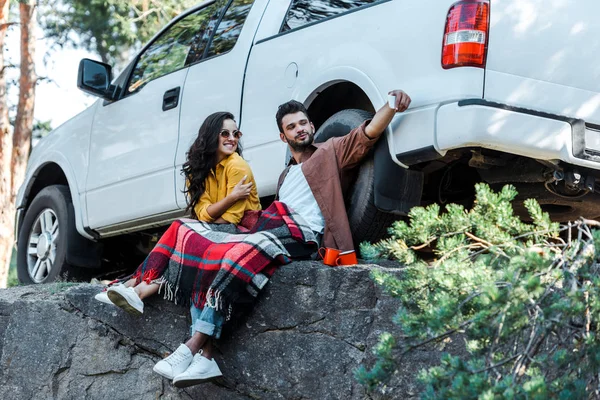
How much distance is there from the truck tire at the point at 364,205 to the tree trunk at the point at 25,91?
769 cm

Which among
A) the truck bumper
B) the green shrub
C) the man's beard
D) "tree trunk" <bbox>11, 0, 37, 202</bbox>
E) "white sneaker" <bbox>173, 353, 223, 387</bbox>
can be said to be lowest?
"white sneaker" <bbox>173, 353, 223, 387</bbox>

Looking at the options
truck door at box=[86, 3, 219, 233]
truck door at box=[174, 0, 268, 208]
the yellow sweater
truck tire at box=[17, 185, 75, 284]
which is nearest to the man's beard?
the yellow sweater

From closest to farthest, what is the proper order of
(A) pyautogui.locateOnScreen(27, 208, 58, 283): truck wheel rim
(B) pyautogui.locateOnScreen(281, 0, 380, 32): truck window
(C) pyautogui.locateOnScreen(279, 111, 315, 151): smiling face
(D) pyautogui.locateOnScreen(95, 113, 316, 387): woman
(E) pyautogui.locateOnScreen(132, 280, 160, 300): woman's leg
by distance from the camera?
(D) pyautogui.locateOnScreen(95, 113, 316, 387): woman, (E) pyautogui.locateOnScreen(132, 280, 160, 300): woman's leg, (C) pyautogui.locateOnScreen(279, 111, 315, 151): smiling face, (B) pyautogui.locateOnScreen(281, 0, 380, 32): truck window, (A) pyautogui.locateOnScreen(27, 208, 58, 283): truck wheel rim

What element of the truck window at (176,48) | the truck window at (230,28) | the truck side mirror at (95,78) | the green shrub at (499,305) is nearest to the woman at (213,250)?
the truck window at (230,28)

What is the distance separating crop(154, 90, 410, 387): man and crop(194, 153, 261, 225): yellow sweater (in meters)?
0.17

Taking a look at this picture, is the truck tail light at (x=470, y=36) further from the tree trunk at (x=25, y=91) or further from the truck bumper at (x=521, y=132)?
the tree trunk at (x=25, y=91)

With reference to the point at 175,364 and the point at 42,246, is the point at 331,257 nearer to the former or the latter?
the point at 175,364

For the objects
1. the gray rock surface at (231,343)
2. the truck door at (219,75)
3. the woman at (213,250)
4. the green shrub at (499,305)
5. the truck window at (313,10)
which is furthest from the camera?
the truck door at (219,75)

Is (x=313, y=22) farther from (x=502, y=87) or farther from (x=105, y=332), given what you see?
(x=105, y=332)

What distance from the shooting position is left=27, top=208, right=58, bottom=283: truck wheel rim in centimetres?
712

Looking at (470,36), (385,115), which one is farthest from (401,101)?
(470,36)

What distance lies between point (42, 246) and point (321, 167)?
320cm

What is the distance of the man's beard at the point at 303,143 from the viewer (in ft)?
15.9

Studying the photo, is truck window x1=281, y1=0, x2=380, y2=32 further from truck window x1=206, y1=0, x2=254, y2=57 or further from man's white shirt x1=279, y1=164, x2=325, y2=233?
man's white shirt x1=279, y1=164, x2=325, y2=233
